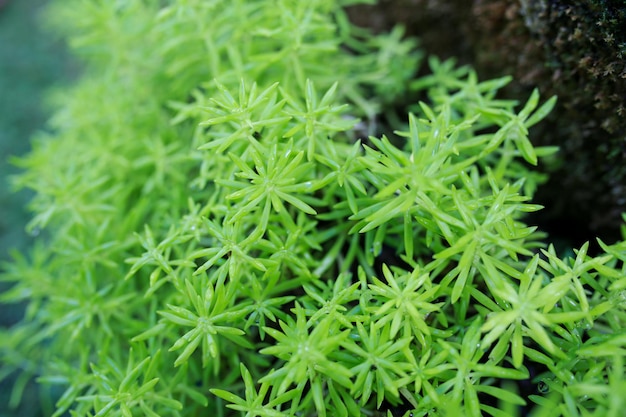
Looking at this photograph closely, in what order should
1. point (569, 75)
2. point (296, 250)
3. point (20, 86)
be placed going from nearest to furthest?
point (296, 250)
point (569, 75)
point (20, 86)

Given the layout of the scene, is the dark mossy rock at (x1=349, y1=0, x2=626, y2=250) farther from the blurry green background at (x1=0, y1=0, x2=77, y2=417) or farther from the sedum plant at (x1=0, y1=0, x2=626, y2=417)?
the blurry green background at (x1=0, y1=0, x2=77, y2=417)

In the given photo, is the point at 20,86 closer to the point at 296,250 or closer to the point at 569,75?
the point at 296,250

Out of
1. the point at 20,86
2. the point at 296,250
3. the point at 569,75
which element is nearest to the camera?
the point at 296,250

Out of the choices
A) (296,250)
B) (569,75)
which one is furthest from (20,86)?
(569,75)

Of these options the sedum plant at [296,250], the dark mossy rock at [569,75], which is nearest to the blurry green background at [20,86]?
the sedum plant at [296,250]

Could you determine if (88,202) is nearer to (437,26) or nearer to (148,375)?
(148,375)

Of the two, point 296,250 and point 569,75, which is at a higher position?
point 569,75

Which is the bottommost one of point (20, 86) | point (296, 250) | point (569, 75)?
point (20, 86)

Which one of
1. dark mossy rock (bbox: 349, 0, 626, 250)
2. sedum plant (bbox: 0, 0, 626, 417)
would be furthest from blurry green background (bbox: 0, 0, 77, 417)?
dark mossy rock (bbox: 349, 0, 626, 250)
